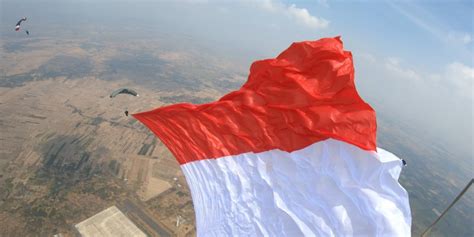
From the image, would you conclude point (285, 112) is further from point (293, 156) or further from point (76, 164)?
point (76, 164)

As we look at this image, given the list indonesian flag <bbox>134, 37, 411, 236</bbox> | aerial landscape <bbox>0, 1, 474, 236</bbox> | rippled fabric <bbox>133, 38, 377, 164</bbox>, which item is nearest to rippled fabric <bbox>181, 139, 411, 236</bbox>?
indonesian flag <bbox>134, 37, 411, 236</bbox>

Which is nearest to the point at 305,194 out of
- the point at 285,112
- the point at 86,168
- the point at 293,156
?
the point at 293,156

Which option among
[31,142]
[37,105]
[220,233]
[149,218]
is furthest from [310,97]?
[37,105]

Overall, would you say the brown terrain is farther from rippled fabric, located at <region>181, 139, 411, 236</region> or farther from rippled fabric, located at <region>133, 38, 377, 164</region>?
rippled fabric, located at <region>181, 139, 411, 236</region>

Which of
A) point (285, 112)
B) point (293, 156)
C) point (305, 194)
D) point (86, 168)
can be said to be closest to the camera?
point (305, 194)

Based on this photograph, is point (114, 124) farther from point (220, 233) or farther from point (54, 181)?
point (220, 233)

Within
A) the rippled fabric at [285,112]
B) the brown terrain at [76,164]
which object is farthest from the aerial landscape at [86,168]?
the rippled fabric at [285,112]
